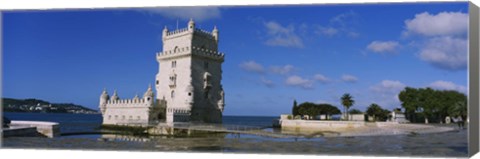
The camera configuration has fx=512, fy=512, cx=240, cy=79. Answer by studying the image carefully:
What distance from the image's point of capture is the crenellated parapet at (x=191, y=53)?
28086 millimetres

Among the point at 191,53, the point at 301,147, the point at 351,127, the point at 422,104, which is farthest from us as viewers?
the point at 351,127

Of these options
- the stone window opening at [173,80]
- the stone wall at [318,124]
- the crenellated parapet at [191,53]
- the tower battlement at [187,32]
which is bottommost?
the stone wall at [318,124]

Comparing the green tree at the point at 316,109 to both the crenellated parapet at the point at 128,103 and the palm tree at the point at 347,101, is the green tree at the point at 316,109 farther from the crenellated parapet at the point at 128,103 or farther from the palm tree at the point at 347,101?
the crenellated parapet at the point at 128,103

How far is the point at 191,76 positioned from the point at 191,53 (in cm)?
127

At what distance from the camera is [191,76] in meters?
28.1

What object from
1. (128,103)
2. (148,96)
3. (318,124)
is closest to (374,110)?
(318,124)

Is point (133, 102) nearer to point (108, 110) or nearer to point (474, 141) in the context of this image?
point (108, 110)

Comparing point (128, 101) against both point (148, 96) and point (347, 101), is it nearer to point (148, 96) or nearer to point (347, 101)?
point (148, 96)

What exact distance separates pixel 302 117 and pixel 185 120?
1083cm

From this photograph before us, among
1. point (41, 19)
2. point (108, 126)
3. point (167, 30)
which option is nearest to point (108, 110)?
point (108, 126)

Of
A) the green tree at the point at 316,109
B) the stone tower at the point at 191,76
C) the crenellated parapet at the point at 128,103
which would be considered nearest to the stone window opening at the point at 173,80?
the stone tower at the point at 191,76

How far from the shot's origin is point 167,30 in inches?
1172

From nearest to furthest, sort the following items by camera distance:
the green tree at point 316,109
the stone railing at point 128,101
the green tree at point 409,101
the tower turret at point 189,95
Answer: the green tree at point 409,101 → the tower turret at point 189,95 → the stone railing at point 128,101 → the green tree at point 316,109

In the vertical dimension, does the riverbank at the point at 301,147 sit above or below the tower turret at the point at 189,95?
below
